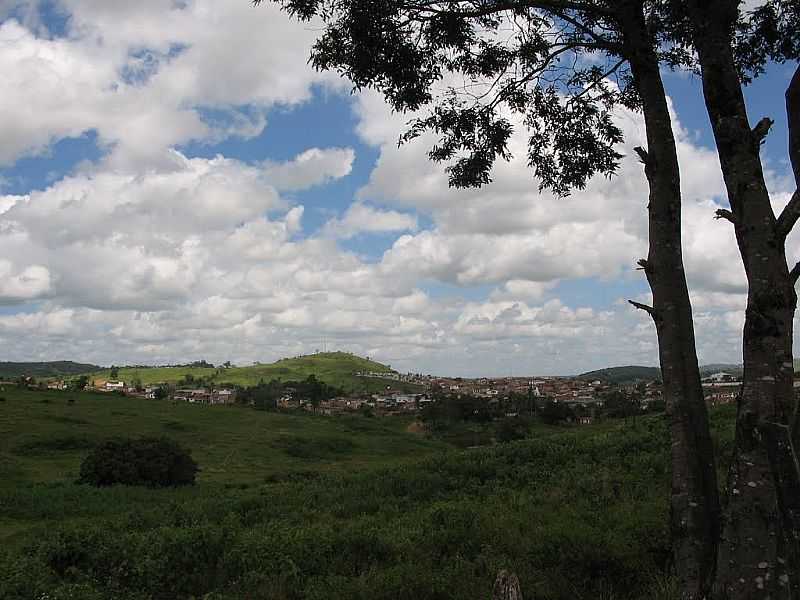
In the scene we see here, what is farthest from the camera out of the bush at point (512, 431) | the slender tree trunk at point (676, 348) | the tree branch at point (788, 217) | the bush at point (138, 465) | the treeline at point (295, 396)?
the treeline at point (295, 396)

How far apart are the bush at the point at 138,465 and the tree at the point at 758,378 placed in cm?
3337

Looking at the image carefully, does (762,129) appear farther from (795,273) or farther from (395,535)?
(395,535)

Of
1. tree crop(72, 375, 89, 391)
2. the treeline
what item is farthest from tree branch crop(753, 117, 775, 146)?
the treeline

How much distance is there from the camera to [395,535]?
447 inches

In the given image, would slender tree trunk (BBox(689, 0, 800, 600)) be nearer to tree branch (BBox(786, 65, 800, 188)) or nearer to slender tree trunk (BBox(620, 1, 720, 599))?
slender tree trunk (BBox(620, 1, 720, 599))

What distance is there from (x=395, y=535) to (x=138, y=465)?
2761cm

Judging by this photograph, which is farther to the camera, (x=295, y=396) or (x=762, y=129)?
(x=295, y=396)

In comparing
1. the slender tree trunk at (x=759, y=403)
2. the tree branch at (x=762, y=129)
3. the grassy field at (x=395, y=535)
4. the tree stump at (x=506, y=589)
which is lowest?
the grassy field at (x=395, y=535)

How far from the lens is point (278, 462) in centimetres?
5272

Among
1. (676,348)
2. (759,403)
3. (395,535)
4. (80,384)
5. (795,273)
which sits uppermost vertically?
(795,273)

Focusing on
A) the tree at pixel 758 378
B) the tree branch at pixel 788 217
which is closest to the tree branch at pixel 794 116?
the tree at pixel 758 378

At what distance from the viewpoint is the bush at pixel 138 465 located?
33344mm

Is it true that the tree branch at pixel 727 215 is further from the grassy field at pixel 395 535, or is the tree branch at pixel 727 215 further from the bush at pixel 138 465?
the bush at pixel 138 465

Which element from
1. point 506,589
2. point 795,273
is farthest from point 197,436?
point 795,273
